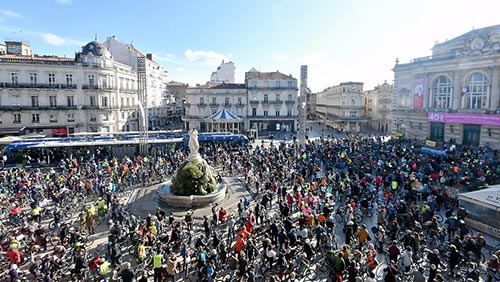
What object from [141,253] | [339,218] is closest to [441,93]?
[339,218]

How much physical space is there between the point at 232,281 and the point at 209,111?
161 feet

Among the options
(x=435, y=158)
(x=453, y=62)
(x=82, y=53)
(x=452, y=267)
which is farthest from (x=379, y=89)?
(x=452, y=267)

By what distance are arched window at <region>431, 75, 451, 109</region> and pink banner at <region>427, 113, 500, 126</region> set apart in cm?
156

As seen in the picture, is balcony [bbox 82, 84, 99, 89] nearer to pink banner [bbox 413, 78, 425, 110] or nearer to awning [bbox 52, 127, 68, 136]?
awning [bbox 52, 127, 68, 136]

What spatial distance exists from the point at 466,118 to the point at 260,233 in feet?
108

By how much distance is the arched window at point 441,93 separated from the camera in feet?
128

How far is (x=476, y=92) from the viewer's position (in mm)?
36188

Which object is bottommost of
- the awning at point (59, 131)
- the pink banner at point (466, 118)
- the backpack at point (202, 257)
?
the backpack at point (202, 257)

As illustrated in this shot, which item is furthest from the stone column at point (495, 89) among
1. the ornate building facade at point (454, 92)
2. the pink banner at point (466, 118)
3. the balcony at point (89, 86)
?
the balcony at point (89, 86)

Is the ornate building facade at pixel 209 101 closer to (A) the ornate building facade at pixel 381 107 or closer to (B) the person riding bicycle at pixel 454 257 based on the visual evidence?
(A) the ornate building facade at pixel 381 107

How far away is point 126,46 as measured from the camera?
187 feet

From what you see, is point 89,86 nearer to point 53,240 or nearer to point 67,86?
point 67,86

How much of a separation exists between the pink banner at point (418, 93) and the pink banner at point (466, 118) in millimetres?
2163

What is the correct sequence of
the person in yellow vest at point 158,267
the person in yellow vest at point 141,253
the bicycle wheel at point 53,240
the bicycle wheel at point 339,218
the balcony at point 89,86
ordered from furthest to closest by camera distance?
1. the balcony at point 89,86
2. the bicycle wheel at point 339,218
3. the bicycle wheel at point 53,240
4. the person in yellow vest at point 141,253
5. the person in yellow vest at point 158,267
